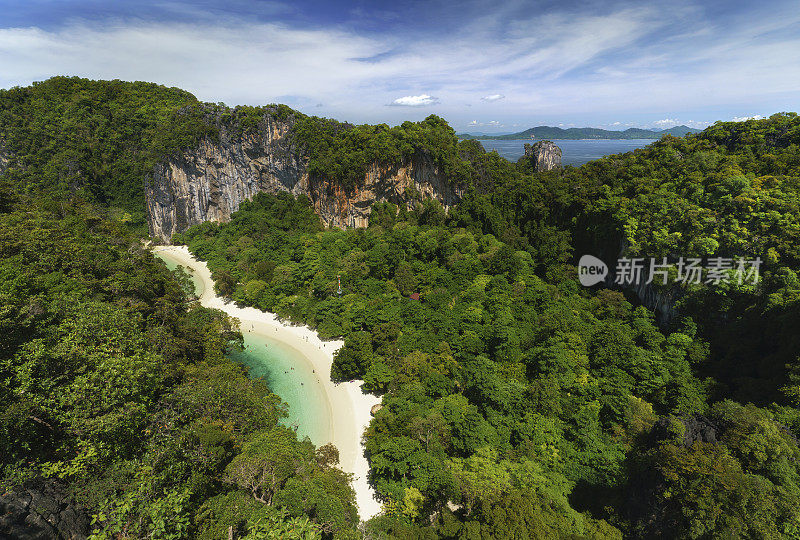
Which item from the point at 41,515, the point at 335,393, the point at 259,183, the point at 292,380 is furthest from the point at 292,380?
the point at 259,183

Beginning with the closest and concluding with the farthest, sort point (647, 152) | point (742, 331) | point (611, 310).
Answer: point (742, 331)
point (611, 310)
point (647, 152)

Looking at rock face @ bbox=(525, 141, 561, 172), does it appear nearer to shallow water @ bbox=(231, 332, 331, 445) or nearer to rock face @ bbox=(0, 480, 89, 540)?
shallow water @ bbox=(231, 332, 331, 445)

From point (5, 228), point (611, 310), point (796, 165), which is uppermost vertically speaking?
point (796, 165)

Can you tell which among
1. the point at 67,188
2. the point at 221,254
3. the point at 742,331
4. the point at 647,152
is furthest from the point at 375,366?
the point at 67,188

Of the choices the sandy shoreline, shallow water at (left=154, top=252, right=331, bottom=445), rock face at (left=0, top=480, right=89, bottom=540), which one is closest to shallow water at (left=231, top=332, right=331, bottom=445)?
shallow water at (left=154, top=252, right=331, bottom=445)

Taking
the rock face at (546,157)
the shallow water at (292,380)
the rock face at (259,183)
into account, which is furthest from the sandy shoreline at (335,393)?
the rock face at (546,157)

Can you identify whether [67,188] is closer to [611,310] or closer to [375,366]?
[375,366]

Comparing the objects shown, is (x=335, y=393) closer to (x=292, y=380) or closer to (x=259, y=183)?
(x=292, y=380)
